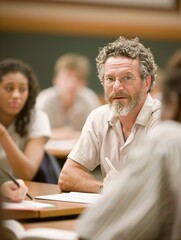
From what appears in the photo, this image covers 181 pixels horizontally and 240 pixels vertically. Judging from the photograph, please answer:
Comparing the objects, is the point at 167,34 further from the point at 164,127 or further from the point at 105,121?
the point at 164,127

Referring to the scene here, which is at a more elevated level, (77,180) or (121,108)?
(121,108)

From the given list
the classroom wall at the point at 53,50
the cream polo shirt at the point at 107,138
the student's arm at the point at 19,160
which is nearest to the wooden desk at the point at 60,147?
the student's arm at the point at 19,160

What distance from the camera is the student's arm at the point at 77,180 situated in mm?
3391

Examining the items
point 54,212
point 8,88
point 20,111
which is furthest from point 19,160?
point 54,212

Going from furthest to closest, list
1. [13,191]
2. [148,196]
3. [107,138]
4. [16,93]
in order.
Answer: [16,93], [107,138], [13,191], [148,196]

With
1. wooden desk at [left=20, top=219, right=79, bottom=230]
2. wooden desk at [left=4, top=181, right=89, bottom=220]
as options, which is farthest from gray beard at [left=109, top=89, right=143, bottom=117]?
wooden desk at [left=20, top=219, right=79, bottom=230]

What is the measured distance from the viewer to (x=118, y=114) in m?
3.50

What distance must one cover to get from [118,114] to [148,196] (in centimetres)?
151

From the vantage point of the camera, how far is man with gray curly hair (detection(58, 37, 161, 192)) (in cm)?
352

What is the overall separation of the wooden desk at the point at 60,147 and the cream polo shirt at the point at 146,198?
9.66 ft

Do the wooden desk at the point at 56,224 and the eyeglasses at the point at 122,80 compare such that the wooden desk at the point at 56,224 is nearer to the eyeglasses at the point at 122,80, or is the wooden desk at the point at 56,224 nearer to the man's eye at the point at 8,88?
the eyeglasses at the point at 122,80

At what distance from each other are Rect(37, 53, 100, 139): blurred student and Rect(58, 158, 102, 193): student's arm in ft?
9.72

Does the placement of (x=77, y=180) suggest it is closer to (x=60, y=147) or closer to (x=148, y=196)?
(x=148, y=196)

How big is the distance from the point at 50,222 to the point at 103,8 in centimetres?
565
